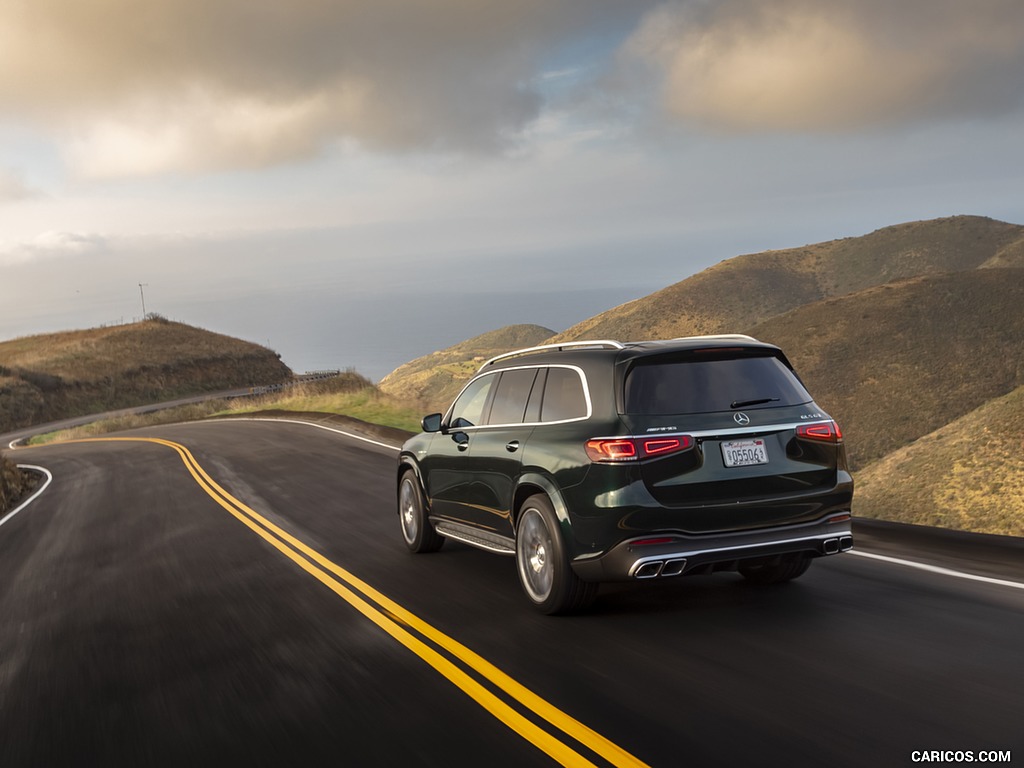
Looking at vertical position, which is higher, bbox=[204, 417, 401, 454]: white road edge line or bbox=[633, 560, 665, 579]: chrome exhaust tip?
bbox=[204, 417, 401, 454]: white road edge line

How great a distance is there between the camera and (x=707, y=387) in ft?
20.1

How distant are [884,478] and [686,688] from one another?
1769cm

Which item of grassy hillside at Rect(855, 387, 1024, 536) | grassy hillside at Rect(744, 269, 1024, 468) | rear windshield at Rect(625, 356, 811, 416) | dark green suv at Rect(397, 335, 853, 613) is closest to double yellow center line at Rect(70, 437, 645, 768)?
dark green suv at Rect(397, 335, 853, 613)

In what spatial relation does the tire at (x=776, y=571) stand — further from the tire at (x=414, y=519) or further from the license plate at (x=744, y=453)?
the tire at (x=414, y=519)

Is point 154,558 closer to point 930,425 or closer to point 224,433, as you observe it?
point 224,433

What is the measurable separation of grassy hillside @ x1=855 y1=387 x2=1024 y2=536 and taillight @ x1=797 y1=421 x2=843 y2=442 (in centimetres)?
888

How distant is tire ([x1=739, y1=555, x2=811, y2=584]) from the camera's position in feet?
23.1

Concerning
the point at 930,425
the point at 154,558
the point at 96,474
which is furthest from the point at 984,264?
the point at 154,558

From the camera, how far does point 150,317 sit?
104 m

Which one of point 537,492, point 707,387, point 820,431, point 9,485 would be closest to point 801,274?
point 9,485

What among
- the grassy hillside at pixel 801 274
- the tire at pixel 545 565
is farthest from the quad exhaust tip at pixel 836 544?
the grassy hillside at pixel 801 274

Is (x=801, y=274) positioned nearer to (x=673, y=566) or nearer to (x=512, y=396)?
(x=512, y=396)

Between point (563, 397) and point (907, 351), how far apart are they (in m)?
62.3

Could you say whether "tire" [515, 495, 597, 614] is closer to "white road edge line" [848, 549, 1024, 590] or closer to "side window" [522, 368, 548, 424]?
"side window" [522, 368, 548, 424]
